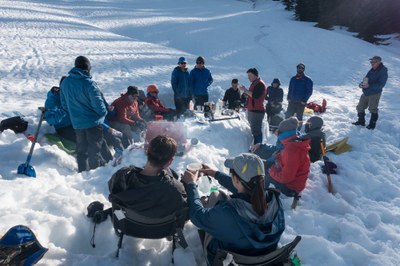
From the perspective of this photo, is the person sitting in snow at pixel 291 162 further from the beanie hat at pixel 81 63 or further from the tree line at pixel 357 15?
the tree line at pixel 357 15

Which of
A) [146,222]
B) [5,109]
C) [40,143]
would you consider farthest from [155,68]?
[146,222]

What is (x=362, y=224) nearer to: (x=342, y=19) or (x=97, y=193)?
Result: (x=97, y=193)

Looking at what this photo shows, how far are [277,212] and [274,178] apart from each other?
8.15ft

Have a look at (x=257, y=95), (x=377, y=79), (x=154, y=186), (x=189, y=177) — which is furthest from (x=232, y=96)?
(x=154, y=186)

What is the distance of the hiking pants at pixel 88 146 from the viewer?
6.05 m

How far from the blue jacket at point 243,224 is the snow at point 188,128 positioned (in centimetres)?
81

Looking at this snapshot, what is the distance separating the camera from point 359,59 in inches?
895

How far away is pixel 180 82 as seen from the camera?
9.82m

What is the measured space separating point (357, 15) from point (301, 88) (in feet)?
86.8

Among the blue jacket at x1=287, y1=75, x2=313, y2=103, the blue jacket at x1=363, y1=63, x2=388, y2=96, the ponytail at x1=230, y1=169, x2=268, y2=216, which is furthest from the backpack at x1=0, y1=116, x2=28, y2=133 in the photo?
the blue jacket at x1=363, y1=63, x2=388, y2=96

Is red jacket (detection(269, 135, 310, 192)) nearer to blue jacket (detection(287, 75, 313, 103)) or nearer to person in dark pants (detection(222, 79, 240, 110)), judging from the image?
blue jacket (detection(287, 75, 313, 103))

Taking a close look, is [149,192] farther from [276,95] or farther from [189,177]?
[276,95]

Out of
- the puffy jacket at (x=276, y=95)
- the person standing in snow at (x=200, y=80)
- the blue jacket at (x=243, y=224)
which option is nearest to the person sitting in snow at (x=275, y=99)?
the puffy jacket at (x=276, y=95)

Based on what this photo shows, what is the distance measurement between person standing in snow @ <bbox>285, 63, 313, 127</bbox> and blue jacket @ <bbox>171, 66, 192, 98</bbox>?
10.4 feet
